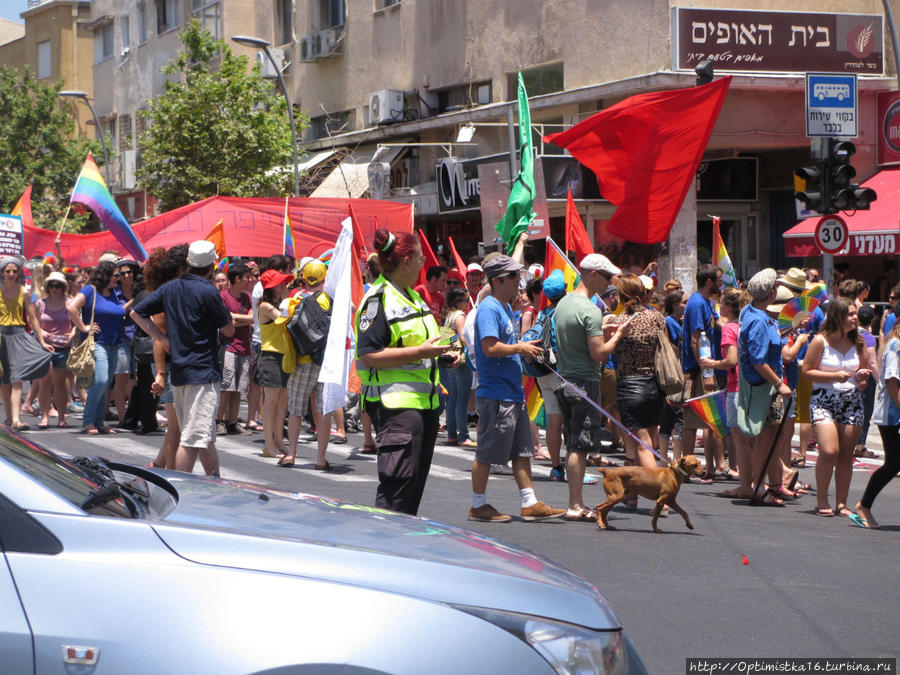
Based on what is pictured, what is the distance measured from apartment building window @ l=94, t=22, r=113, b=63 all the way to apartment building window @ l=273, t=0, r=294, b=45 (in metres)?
12.7

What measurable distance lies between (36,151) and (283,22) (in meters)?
13.6

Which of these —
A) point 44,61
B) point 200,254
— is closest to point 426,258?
point 200,254

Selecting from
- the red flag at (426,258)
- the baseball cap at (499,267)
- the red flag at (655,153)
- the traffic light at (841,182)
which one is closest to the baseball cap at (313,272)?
the red flag at (655,153)

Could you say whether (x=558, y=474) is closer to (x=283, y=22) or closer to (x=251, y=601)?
(x=251, y=601)

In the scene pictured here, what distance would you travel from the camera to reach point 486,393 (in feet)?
26.4

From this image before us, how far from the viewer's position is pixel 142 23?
1634 inches

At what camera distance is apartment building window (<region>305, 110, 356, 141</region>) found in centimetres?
3106

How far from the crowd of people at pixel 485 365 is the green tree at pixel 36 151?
95.9ft

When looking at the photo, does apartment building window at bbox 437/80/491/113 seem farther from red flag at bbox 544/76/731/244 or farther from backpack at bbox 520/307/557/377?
backpack at bbox 520/307/557/377

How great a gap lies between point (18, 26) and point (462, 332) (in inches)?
2325

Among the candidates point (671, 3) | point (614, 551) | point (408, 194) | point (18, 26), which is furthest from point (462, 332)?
point (18, 26)

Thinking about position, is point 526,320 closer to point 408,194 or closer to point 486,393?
point 486,393

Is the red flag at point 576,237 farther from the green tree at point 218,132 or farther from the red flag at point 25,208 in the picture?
the green tree at point 218,132

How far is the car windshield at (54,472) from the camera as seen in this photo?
3.00m
